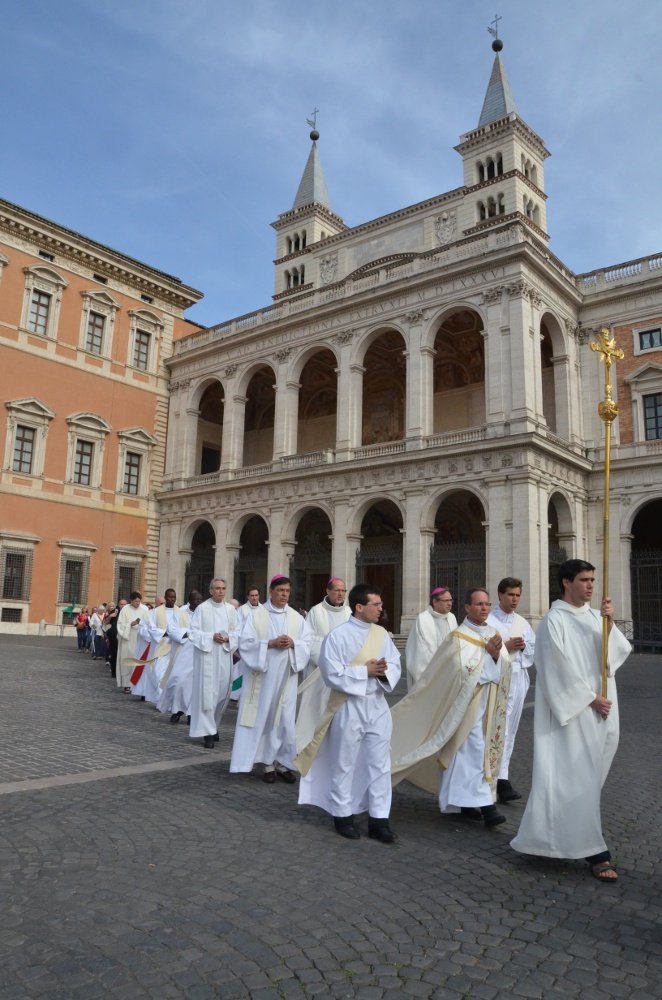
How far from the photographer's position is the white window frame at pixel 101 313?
31422 mm

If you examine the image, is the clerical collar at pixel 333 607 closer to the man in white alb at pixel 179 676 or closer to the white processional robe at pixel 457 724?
the man in white alb at pixel 179 676

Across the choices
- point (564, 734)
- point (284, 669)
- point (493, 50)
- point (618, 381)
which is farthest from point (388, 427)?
point (564, 734)

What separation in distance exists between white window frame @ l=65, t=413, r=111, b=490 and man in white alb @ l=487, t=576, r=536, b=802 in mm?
26182

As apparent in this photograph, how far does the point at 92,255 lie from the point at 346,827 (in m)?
31.0

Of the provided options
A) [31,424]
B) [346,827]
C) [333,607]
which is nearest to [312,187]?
[31,424]

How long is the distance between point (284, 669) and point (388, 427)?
26634 millimetres

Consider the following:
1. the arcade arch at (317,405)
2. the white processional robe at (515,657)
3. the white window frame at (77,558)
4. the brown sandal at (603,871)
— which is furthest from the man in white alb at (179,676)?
the arcade arch at (317,405)

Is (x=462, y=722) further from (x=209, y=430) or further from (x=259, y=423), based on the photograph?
(x=259, y=423)

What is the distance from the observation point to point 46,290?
3030 centimetres

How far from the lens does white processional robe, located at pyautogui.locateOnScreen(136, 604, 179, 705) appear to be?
38.7 ft

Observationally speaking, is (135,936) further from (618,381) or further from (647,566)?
(618,381)

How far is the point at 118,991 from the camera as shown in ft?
8.89

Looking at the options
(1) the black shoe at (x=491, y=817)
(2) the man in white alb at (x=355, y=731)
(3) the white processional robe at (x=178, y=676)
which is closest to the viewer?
(2) the man in white alb at (x=355, y=731)

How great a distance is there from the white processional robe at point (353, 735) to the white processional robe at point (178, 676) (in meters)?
4.74
